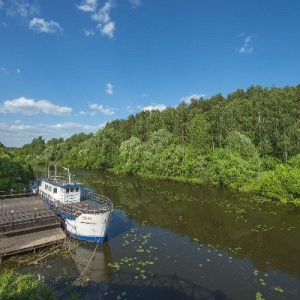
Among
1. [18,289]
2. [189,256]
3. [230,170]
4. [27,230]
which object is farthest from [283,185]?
[18,289]

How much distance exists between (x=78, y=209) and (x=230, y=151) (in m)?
48.0

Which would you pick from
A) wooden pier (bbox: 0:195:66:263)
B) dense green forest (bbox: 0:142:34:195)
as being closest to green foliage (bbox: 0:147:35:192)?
dense green forest (bbox: 0:142:34:195)

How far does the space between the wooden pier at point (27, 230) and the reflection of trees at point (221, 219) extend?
1191 centimetres

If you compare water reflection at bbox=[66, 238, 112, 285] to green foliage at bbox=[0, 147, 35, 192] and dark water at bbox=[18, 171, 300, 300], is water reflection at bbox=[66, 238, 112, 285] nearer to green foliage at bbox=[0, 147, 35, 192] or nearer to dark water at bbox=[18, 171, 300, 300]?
dark water at bbox=[18, 171, 300, 300]

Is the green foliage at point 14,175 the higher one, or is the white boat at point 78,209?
the green foliage at point 14,175

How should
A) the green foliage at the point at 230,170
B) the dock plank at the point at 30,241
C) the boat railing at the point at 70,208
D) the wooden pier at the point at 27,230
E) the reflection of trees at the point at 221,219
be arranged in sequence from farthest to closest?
1. the green foliage at the point at 230,170
2. the boat railing at the point at 70,208
3. the reflection of trees at the point at 221,219
4. the wooden pier at the point at 27,230
5. the dock plank at the point at 30,241

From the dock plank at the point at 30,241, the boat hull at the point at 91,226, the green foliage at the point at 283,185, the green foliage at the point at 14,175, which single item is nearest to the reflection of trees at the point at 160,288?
the boat hull at the point at 91,226

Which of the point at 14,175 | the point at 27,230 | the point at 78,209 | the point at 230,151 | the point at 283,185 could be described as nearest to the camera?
the point at 27,230

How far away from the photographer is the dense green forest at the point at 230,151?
56812 mm

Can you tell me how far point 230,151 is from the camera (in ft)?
223

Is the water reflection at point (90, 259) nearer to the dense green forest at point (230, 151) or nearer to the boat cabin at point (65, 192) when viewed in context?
the boat cabin at point (65, 192)

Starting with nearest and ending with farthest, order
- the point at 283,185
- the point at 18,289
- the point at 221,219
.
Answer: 1. the point at 18,289
2. the point at 221,219
3. the point at 283,185

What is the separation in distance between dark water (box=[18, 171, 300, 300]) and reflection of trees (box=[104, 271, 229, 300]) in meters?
0.07

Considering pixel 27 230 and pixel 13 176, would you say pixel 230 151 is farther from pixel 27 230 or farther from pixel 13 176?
pixel 27 230
